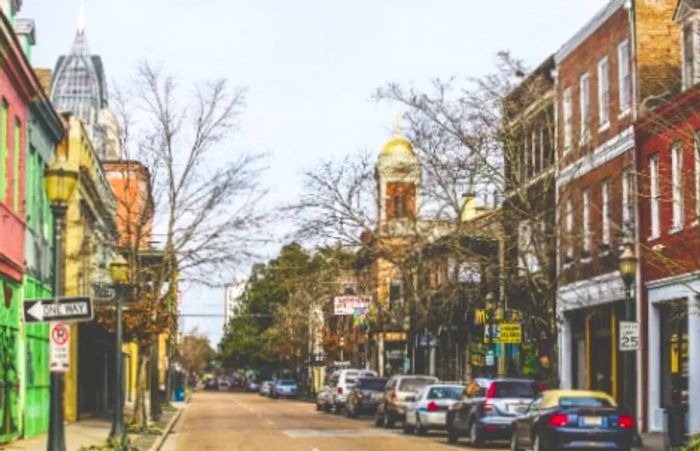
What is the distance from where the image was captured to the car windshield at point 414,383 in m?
45.9

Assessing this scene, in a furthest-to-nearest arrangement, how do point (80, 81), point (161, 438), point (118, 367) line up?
point (80, 81) < point (161, 438) < point (118, 367)

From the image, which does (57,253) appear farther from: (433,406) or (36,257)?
(433,406)

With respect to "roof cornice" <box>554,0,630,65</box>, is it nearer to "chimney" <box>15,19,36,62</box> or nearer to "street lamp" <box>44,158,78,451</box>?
"chimney" <box>15,19,36,62</box>

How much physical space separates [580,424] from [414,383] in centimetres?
2026

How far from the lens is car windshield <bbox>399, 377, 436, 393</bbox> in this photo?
45869 mm

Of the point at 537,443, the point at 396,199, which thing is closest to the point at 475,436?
the point at 537,443

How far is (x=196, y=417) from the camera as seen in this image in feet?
193

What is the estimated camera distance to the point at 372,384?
5784cm

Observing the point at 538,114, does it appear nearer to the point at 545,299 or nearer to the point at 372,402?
the point at 545,299

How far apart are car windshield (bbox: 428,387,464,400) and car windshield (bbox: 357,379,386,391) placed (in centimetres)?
1699

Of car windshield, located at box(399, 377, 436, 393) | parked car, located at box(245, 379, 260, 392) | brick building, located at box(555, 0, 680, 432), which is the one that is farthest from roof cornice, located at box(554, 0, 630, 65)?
parked car, located at box(245, 379, 260, 392)

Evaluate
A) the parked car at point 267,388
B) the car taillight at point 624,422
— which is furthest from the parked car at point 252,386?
the car taillight at point 624,422

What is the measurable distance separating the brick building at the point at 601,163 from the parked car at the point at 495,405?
13.0ft

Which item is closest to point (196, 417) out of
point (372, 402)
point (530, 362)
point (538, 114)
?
point (372, 402)
